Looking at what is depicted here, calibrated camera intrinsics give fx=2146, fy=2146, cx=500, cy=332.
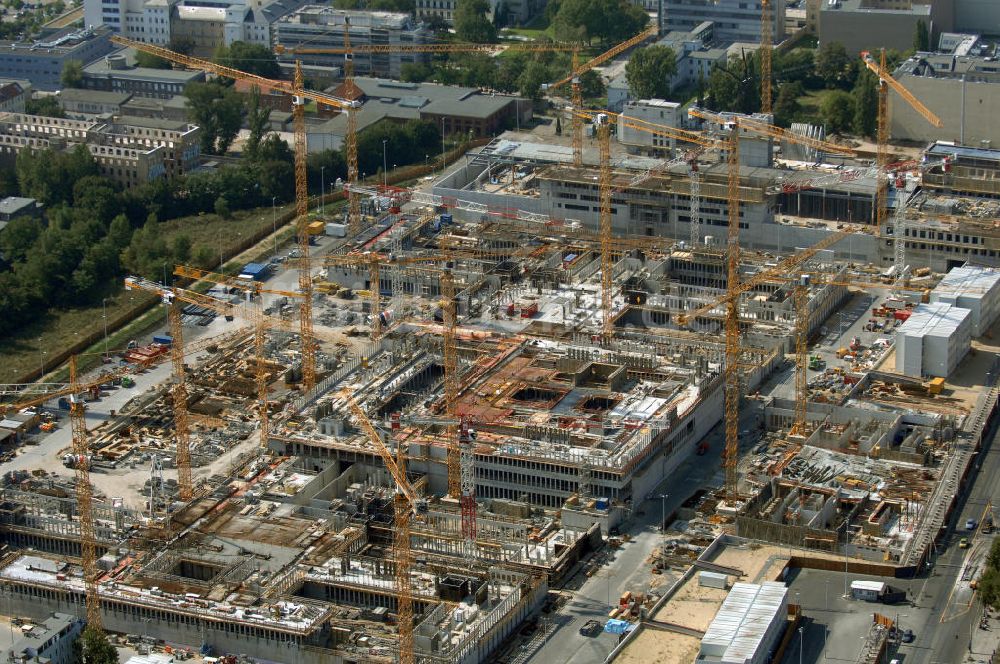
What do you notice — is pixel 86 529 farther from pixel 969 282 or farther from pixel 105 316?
pixel 969 282

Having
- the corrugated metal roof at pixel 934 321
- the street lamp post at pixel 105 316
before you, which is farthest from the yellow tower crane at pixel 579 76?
the street lamp post at pixel 105 316

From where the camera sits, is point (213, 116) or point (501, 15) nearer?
point (213, 116)

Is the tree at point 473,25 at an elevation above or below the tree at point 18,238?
above

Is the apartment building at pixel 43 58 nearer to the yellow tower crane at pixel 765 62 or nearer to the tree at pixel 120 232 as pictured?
the tree at pixel 120 232

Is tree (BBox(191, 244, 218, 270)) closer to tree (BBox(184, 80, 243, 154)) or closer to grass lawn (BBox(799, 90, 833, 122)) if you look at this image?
tree (BBox(184, 80, 243, 154))

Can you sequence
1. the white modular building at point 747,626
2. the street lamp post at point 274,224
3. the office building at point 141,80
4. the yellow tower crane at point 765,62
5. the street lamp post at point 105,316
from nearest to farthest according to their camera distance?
the white modular building at point 747,626 → the street lamp post at point 105,316 → the street lamp post at point 274,224 → the yellow tower crane at point 765,62 → the office building at point 141,80

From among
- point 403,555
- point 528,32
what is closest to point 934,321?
point 403,555
